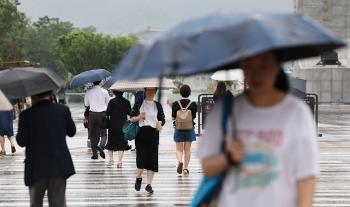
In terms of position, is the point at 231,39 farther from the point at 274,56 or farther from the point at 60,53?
the point at 60,53

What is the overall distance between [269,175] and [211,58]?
0.66m

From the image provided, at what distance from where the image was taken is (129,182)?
1388 centimetres

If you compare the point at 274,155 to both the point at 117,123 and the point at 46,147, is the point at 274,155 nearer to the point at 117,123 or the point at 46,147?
the point at 46,147

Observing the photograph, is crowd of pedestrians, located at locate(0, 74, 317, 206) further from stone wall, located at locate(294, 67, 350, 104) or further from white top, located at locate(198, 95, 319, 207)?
stone wall, located at locate(294, 67, 350, 104)

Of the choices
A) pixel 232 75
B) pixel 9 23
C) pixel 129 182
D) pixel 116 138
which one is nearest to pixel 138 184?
pixel 129 182

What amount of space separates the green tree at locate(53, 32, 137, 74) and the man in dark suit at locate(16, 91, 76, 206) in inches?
3764

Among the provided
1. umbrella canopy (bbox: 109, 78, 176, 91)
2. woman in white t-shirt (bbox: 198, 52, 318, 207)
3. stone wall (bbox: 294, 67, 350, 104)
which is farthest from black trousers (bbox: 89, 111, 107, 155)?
stone wall (bbox: 294, 67, 350, 104)

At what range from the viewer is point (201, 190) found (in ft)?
14.5

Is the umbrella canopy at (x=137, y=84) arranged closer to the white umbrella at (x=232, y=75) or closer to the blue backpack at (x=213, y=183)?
the white umbrella at (x=232, y=75)

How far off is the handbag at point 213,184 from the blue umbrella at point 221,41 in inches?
10.4

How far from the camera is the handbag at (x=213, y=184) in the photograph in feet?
13.8

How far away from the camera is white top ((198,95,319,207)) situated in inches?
160

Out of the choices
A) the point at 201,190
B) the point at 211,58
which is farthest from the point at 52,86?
the point at 211,58

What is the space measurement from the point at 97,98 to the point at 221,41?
45.4 feet
